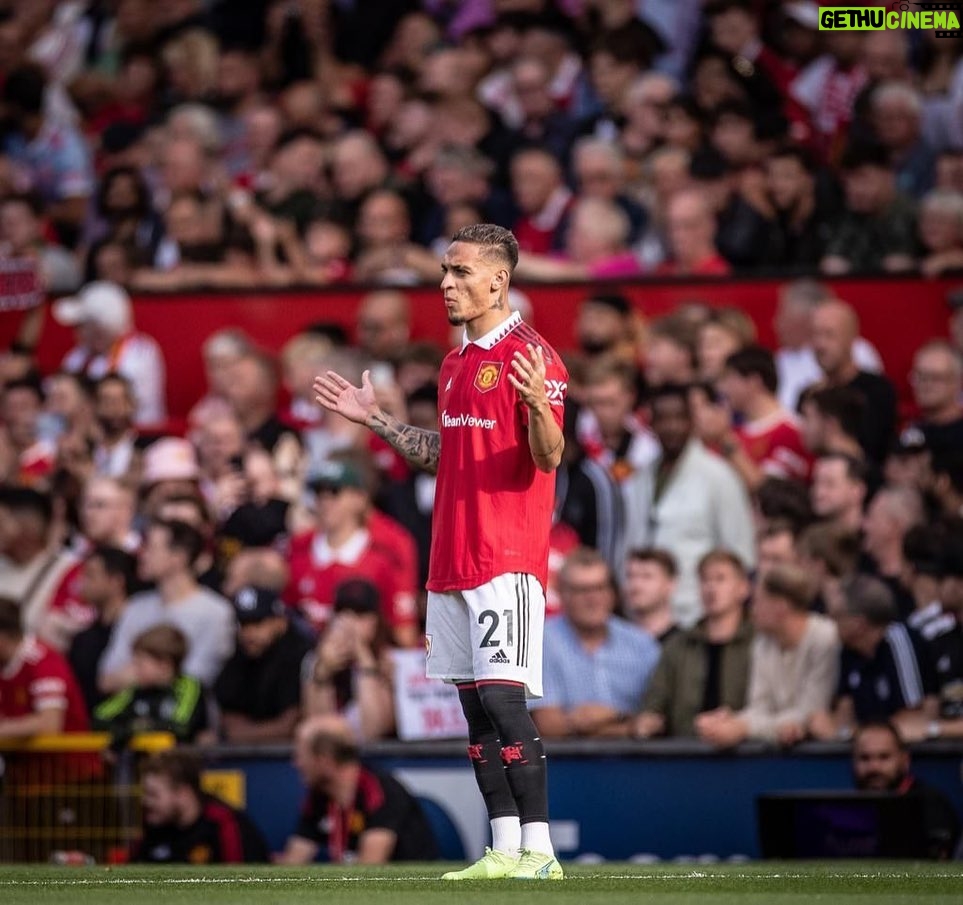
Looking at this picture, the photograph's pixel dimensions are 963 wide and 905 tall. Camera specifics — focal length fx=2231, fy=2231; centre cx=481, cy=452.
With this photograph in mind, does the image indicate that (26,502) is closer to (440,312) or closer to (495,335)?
(440,312)

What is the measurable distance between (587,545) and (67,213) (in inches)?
287

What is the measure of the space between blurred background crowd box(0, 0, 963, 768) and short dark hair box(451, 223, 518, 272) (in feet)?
12.2

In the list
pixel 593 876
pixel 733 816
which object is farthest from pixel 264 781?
pixel 593 876

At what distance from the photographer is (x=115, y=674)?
1333 cm

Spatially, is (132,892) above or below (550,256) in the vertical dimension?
below

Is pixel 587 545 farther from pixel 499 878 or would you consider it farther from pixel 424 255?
pixel 499 878

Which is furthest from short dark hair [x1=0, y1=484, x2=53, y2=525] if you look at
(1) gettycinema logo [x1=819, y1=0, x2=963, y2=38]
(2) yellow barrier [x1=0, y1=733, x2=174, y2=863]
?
(1) gettycinema logo [x1=819, y1=0, x2=963, y2=38]

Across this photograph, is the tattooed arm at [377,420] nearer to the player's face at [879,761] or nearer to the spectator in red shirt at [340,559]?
the player's face at [879,761]

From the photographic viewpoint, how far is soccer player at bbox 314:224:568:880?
8.39 meters

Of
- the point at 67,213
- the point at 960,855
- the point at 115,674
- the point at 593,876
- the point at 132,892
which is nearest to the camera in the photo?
the point at 132,892

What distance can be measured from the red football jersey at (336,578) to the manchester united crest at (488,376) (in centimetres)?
479

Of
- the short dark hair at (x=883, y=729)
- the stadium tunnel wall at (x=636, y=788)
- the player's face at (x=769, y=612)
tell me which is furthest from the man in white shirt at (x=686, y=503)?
the short dark hair at (x=883, y=729)

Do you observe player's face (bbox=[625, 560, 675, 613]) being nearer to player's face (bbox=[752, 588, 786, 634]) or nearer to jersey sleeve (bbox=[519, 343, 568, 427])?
player's face (bbox=[752, 588, 786, 634])

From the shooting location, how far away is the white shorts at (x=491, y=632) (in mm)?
8383
